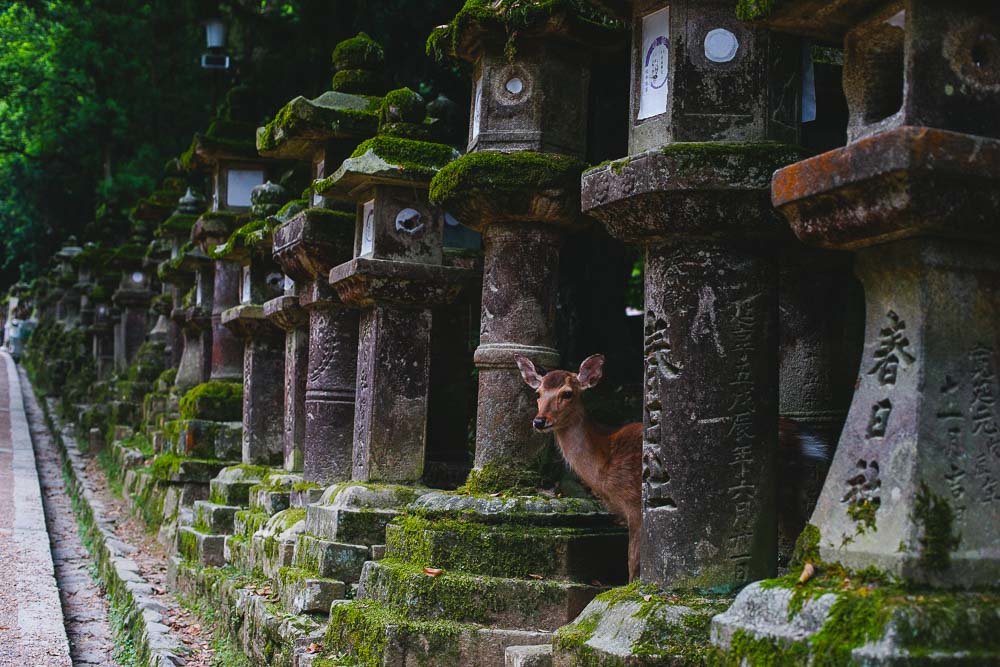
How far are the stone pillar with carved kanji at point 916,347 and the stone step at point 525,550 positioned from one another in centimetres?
218

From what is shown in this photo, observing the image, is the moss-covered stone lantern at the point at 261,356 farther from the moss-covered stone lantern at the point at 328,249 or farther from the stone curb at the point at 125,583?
the moss-covered stone lantern at the point at 328,249

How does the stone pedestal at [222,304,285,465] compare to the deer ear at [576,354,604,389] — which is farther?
the stone pedestal at [222,304,285,465]

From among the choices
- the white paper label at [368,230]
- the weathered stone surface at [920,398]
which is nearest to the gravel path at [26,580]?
the white paper label at [368,230]

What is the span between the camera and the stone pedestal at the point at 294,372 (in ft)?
33.7

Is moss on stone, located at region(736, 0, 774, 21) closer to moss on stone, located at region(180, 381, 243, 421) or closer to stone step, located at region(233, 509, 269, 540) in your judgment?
stone step, located at region(233, 509, 269, 540)

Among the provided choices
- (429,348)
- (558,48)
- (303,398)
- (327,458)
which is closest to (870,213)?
(558,48)

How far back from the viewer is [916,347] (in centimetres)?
387

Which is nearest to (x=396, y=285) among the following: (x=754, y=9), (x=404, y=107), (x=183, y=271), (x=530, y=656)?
(x=404, y=107)

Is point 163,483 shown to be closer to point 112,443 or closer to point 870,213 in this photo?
point 112,443

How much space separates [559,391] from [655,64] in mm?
1702

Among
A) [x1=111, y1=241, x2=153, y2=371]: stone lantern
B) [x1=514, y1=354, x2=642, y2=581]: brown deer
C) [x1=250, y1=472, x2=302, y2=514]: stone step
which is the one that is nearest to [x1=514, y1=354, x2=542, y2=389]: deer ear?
[x1=514, y1=354, x2=642, y2=581]: brown deer

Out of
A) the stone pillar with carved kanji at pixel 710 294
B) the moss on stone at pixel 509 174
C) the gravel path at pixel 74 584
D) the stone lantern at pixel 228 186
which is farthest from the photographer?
the stone lantern at pixel 228 186

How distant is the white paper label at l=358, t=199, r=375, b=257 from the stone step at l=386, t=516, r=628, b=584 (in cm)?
249

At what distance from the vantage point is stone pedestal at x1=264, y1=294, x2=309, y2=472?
1027cm
